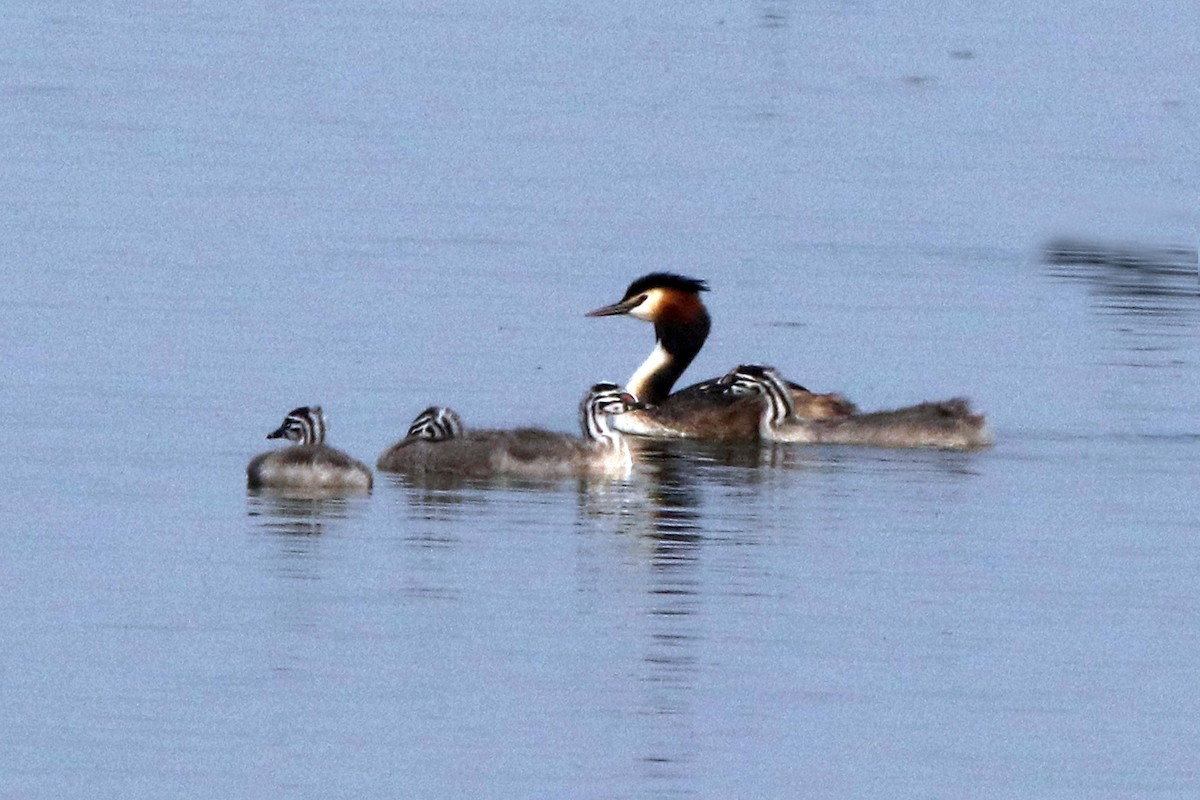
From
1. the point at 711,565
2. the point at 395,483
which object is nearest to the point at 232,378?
the point at 395,483

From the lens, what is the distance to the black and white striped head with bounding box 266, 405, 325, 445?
646 inches

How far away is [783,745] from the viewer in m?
11.6

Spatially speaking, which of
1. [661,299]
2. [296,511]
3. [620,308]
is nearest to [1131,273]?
[661,299]

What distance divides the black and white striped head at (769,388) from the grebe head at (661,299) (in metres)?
1.48

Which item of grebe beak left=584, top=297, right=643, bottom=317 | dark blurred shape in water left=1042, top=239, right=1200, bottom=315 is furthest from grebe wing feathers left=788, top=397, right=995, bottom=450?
dark blurred shape in water left=1042, top=239, right=1200, bottom=315

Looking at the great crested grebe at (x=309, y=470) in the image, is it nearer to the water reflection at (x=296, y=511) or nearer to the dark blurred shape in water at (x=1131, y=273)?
the water reflection at (x=296, y=511)

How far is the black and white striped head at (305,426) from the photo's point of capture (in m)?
16.4

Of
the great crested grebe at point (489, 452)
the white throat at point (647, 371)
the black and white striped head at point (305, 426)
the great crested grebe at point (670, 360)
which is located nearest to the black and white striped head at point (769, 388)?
the great crested grebe at point (670, 360)

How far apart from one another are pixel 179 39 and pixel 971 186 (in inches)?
465

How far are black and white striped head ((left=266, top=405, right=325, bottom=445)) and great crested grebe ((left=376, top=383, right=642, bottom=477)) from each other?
346mm

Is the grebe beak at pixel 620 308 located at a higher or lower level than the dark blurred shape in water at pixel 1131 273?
lower

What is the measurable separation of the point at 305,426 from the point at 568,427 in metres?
2.56

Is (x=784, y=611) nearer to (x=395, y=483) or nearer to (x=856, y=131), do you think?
(x=395, y=483)

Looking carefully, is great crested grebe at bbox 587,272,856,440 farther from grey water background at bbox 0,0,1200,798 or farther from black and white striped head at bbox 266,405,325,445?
black and white striped head at bbox 266,405,325,445
